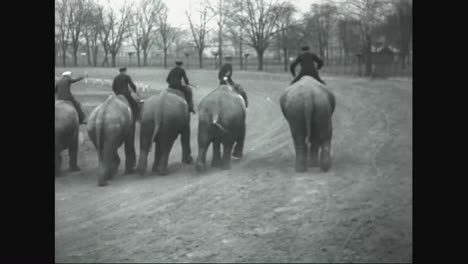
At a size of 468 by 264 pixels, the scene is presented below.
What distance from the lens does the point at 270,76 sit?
1758 centimetres

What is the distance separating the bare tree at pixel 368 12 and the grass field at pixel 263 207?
4.32 ft

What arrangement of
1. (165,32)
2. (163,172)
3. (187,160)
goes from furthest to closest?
(187,160) < (163,172) < (165,32)

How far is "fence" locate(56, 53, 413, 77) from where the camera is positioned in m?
11.1

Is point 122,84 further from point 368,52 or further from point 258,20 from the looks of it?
point 368,52

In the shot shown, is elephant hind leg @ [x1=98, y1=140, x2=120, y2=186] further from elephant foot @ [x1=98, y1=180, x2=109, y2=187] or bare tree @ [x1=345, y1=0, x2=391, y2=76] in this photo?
bare tree @ [x1=345, y1=0, x2=391, y2=76]

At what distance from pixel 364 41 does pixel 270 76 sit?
6.36 meters

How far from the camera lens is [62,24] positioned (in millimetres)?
11141

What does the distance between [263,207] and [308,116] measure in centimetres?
362

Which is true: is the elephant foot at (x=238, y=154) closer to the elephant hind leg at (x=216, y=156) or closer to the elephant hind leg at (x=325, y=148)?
the elephant hind leg at (x=216, y=156)

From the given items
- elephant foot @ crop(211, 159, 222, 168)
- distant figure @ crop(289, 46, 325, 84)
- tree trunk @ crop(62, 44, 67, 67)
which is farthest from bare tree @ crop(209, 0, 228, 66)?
tree trunk @ crop(62, 44, 67, 67)

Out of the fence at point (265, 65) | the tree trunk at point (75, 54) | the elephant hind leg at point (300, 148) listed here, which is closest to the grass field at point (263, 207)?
the elephant hind leg at point (300, 148)

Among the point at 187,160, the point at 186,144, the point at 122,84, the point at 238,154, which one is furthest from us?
the point at 238,154

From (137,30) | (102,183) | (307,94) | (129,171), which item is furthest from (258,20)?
(102,183)
